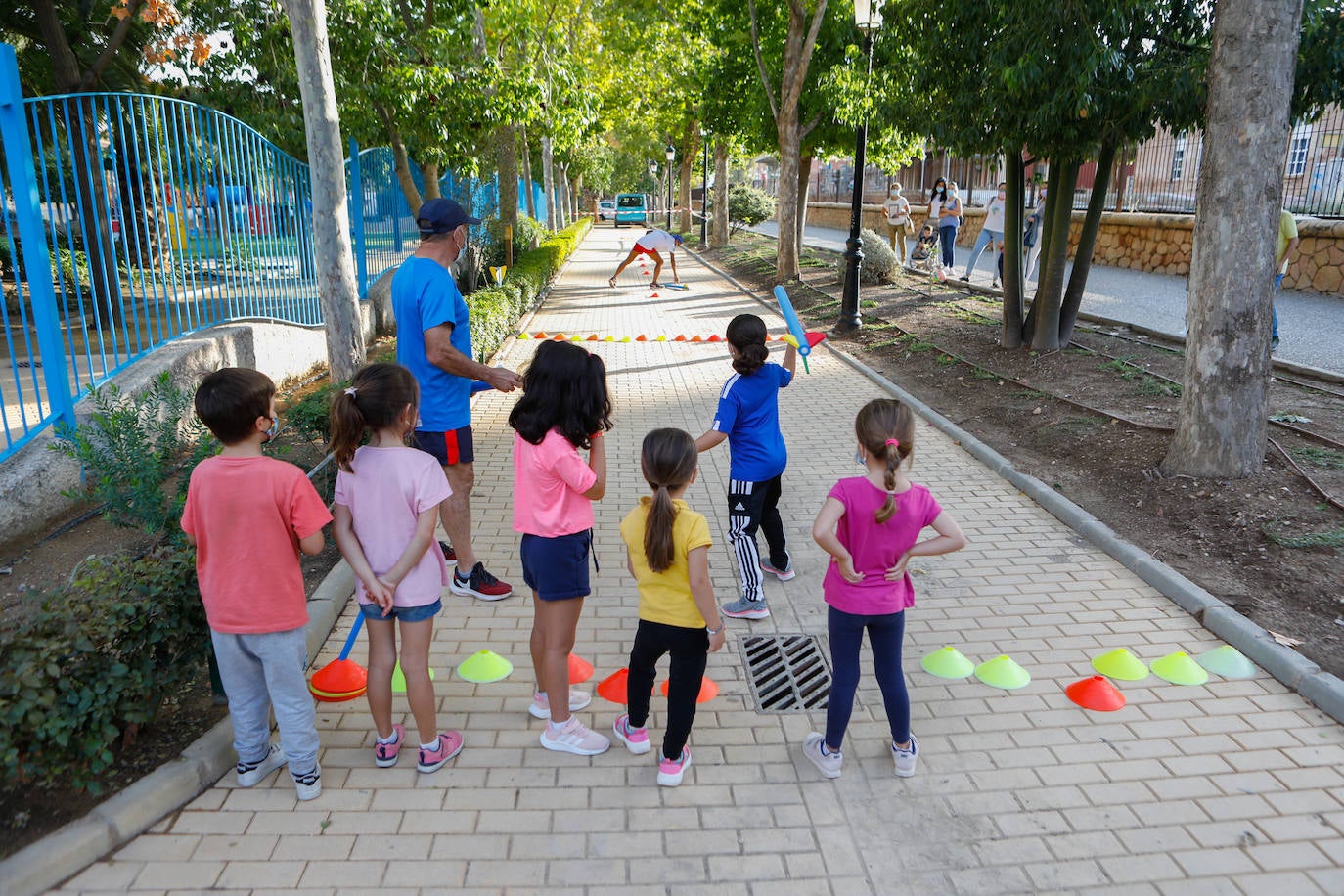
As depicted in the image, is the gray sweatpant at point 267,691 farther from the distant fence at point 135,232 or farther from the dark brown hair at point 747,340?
the distant fence at point 135,232

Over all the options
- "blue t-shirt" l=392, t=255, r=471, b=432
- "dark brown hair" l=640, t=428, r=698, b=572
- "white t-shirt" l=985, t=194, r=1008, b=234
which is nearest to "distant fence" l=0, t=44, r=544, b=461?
"blue t-shirt" l=392, t=255, r=471, b=432

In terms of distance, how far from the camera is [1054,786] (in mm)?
3244

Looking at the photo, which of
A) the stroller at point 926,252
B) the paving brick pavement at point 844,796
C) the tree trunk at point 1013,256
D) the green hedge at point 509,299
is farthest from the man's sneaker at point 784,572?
the stroller at point 926,252

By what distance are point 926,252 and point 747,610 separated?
17.6 meters

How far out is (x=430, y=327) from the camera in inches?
167

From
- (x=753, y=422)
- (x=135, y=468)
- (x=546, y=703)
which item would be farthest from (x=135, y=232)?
(x=546, y=703)

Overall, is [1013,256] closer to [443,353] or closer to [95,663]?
[443,353]

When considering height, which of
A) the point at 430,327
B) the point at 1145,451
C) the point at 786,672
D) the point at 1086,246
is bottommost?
the point at 786,672

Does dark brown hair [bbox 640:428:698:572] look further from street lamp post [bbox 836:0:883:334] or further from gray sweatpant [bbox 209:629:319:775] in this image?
street lamp post [bbox 836:0:883:334]

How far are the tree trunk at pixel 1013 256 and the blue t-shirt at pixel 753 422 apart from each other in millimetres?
6520

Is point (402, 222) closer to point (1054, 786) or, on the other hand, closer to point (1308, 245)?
point (1054, 786)

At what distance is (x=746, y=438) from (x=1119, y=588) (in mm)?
2349

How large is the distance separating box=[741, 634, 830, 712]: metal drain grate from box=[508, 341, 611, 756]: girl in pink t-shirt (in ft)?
2.98

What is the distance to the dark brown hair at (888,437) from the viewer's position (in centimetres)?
301
